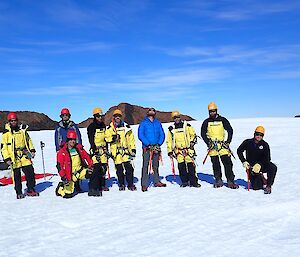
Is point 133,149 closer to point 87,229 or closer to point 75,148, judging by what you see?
point 75,148

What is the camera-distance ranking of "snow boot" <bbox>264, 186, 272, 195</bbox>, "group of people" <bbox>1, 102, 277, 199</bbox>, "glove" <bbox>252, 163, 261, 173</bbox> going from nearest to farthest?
"snow boot" <bbox>264, 186, 272, 195</bbox>, "glove" <bbox>252, 163, 261, 173</bbox>, "group of people" <bbox>1, 102, 277, 199</bbox>

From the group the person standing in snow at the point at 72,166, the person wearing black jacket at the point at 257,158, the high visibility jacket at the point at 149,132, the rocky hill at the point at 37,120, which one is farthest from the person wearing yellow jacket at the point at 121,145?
the rocky hill at the point at 37,120

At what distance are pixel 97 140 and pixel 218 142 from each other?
2971 millimetres

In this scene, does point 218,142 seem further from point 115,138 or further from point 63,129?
point 63,129

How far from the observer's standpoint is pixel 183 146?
9180 millimetres

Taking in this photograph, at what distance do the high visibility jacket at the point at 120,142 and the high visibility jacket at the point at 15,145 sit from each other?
1976 mm

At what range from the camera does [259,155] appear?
842 centimetres

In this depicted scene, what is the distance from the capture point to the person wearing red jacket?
8648 mm

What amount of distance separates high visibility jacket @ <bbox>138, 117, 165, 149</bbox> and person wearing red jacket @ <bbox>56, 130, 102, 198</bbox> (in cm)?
143

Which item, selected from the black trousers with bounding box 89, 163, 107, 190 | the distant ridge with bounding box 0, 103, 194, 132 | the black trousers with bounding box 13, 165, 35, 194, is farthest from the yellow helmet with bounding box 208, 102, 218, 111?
the distant ridge with bounding box 0, 103, 194, 132

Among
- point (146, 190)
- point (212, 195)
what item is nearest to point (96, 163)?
point (146, 190)

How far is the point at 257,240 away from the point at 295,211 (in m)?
1.68

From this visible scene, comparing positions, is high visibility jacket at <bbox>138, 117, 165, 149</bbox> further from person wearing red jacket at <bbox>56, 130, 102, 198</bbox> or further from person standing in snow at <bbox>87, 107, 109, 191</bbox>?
person wearing red jacket at <bbox>56, 130, 102, 198</bbox>

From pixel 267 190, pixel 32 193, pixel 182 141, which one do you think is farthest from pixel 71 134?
pixel 267 190
